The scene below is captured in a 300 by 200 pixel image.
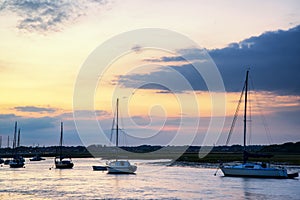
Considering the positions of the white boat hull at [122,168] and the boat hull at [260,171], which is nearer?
the boat hull at [260,171]

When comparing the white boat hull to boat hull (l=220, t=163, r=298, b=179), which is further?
the white boat hull

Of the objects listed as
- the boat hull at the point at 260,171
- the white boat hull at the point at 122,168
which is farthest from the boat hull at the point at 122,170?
the boat hull at the point at 260,171

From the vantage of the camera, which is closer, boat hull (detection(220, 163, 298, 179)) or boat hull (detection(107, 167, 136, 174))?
boat hull (detection(220, 163, 298, 179))

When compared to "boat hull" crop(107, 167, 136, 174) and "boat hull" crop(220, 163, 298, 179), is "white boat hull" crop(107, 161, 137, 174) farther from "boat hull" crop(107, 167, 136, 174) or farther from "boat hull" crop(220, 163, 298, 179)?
"boat hull" crop(220, 163, 298, 179)

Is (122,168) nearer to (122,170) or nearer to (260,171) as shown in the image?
(122,170)

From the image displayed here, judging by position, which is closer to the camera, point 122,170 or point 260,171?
point 260,171

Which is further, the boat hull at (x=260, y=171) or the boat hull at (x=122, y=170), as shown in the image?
the boat hull at (x=122, y=170)

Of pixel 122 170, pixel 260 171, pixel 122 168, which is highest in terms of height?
pixel 122 168

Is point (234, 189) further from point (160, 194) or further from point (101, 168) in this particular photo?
point (101, 168)

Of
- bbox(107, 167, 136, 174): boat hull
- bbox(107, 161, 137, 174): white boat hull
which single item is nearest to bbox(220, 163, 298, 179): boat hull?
bbox(107, 161, 137, 174): white boat hull

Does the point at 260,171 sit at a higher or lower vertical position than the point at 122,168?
lower

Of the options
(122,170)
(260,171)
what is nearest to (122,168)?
(122,170)

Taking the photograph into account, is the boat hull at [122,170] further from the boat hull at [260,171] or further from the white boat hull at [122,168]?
the boat hull at [260,171]

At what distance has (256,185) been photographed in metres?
60.6
